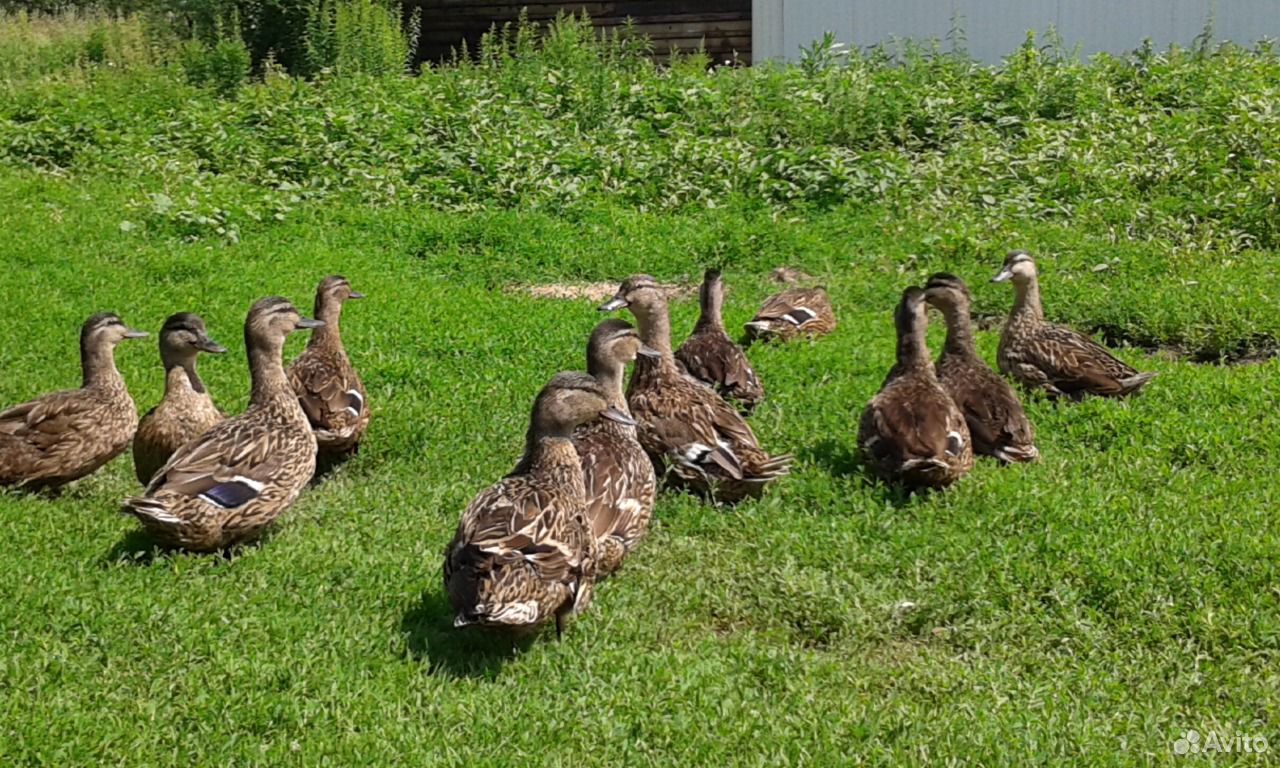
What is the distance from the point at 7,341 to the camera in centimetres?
1081

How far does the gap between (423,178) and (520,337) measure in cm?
606

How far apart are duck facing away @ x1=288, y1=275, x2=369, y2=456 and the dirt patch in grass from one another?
12.9 ft

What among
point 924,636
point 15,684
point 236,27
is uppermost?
point 236,27

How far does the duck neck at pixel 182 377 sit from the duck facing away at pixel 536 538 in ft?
8.55

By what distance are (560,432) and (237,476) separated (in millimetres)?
1731

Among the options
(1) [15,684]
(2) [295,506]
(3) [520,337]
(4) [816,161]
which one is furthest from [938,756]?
(4) [816,161]

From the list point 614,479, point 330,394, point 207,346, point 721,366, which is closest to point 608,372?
point 614,479

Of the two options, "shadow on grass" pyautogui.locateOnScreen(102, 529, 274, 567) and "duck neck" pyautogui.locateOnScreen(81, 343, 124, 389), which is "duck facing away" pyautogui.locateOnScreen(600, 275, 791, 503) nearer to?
"shadow on grass" pyautogui.locateOnScreen(102, 529, 274, 567)

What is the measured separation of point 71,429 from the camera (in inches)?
319

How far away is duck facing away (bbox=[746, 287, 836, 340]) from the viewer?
1123 cm

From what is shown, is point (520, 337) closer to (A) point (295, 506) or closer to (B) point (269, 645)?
(A) point (295, 506)

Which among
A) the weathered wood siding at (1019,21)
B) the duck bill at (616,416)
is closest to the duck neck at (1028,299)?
the duck bill at (616,416)

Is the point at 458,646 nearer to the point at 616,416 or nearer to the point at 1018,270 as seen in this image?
the point at 616,416

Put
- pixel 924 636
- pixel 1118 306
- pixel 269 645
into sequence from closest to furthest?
pixel 269 645
pixel 924 636
pixel 1118 306
